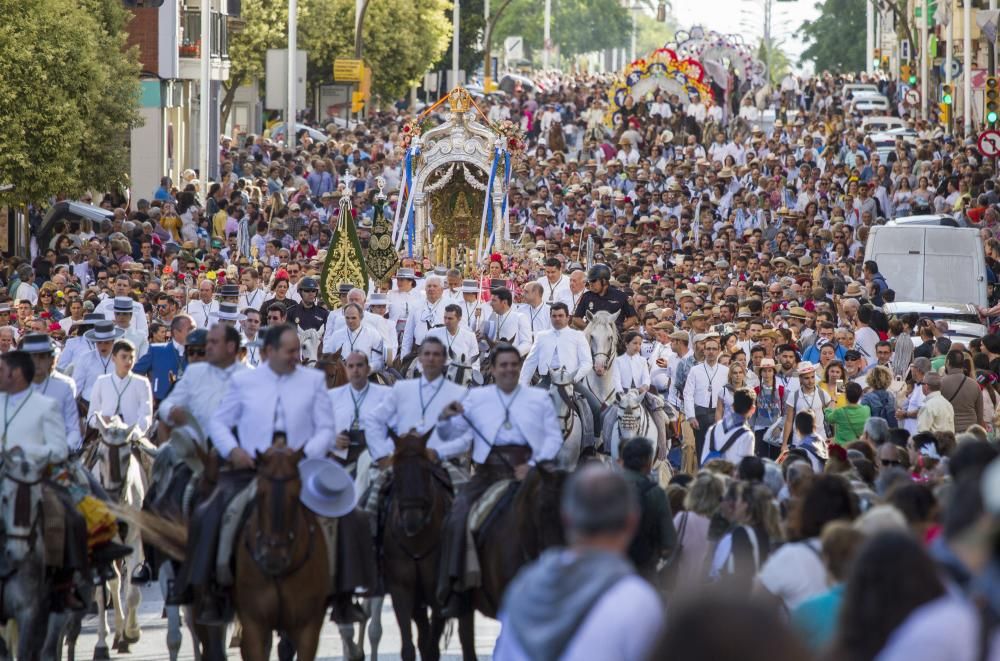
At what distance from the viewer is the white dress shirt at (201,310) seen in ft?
75.1

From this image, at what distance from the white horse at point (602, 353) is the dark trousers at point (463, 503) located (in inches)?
212

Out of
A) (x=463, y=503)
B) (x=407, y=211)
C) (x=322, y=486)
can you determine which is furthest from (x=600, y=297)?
(x=407, y=211)

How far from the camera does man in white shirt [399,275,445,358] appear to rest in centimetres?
2184

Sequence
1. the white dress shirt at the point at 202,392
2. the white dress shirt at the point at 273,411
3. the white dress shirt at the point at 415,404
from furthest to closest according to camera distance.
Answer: the white dress shirt at the point at 415,404 → the white dress shirt at the point at 202,392 → the white dress shirt at the point at 273,411

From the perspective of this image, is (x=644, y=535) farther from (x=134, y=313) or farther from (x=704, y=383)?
(x=134, y=313)

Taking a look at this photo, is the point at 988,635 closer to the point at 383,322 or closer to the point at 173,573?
the point at 173,573

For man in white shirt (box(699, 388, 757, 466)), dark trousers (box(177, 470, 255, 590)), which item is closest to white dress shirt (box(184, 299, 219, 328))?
man in white shirt (box(699, 388, 757, 466))

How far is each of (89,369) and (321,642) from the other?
10.8 ft

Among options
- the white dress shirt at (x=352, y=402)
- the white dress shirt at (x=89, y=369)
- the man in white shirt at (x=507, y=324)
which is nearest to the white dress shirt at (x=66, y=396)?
the white dress shirt at (x=352, y=402)

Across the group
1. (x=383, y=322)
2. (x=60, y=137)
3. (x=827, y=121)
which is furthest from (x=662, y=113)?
(x=383, y=322)

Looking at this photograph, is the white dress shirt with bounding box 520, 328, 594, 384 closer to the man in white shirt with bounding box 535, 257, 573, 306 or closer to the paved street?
the paved street

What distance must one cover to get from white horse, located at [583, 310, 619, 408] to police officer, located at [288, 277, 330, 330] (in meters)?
4.50

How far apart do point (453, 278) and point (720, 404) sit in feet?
18.8

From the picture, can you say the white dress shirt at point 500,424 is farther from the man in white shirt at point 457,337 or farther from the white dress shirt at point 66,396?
the man in white shirt at point 457,337
